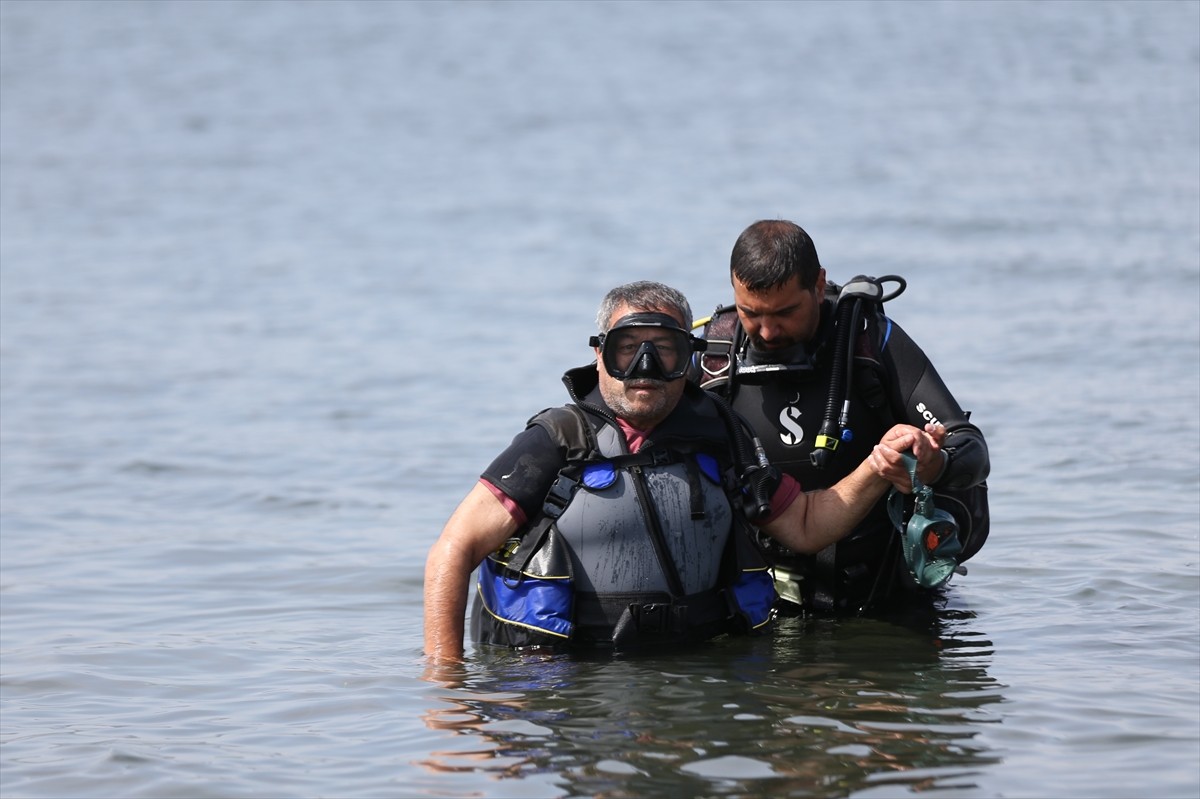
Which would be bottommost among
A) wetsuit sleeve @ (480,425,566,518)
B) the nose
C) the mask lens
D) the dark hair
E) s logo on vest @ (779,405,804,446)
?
wetsuit sleeve @ (480,425,566,518)

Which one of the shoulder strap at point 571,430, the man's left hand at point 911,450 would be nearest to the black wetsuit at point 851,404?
the man's left hand at point 911,450

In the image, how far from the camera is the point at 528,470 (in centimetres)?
524

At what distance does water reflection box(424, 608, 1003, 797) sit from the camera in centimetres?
457

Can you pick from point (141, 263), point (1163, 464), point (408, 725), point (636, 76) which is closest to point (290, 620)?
point (408, 725)

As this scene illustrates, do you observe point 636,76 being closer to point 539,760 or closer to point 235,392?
point 235,392

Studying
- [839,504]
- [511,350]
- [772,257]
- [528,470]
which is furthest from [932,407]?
[511,350]

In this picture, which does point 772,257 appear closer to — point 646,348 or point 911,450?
point 646,348

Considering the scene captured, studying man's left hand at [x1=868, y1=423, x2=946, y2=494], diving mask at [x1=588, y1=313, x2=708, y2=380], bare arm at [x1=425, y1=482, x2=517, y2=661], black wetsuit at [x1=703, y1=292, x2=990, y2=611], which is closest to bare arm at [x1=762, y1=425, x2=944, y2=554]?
man's left hand at [x1=868, y1=423, x2=946, y2=494]

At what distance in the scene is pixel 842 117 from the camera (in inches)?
1019

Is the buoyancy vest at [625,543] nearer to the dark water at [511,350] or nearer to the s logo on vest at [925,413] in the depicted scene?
the dark water at [511,350]

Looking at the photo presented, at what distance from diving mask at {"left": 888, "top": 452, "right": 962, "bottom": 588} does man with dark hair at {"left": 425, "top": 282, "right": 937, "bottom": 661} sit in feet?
0.57

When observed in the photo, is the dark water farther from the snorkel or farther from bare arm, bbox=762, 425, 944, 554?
the snorkel

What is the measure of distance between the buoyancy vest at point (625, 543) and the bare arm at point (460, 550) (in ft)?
0.36

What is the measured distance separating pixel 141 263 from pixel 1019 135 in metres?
12.5
